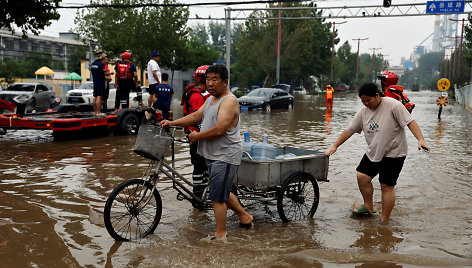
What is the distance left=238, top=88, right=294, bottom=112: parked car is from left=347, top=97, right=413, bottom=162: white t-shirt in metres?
19.7

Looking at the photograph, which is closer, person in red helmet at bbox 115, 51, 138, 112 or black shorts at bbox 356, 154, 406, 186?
black shorts at bbox 356, 154, 406, 186

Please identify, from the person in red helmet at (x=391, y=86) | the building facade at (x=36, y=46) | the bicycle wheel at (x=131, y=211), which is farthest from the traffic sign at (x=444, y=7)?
the building facade at (x=36, y=46)

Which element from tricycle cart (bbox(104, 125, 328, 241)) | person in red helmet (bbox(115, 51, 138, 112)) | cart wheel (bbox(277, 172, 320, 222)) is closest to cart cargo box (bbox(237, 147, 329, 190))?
tricycle cart (bbox(104, 125, 328, 241))

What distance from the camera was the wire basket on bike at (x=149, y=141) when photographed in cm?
473

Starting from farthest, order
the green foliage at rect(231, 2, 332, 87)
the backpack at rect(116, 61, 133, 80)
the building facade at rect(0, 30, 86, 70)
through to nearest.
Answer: the building facade at rect(0, 30, 86, 70)
the green foliage at rect(231, 2, 332, 87)
the backpack at rect(116, 61, 133, 80)

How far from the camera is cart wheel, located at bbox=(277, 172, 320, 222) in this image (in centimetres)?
566

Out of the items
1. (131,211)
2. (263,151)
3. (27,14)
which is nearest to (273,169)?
(263,151)

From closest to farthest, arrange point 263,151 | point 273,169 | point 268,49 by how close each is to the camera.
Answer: point 273,169 < point 263,151 < point 268,49

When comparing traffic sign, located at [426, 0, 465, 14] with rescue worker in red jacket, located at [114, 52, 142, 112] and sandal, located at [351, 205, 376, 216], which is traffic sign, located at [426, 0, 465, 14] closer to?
rescue worker in red jacket, located at [114, 52, 142, 112]

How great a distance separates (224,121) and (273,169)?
1.02 meters

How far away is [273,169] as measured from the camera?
5.41m

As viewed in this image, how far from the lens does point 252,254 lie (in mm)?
4680

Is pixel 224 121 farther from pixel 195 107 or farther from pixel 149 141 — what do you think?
pixel 195 107

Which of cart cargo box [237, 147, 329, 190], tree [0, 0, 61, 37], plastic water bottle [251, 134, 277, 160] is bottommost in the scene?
cart cargo box [237, 147, 329, 190]
